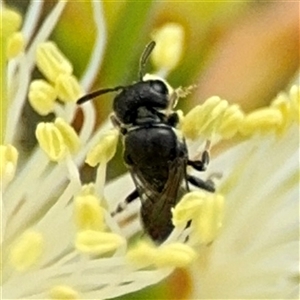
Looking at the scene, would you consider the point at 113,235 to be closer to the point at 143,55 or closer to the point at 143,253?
the point at 143,253

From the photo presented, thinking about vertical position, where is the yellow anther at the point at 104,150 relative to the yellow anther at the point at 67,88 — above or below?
below

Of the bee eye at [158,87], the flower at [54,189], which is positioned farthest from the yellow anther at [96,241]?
the bee eye at [158,87]

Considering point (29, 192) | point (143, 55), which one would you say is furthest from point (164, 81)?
point (29, 192)

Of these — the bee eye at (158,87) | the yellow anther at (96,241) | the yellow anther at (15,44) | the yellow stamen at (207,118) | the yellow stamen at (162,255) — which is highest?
the yellow anther at (15,44)

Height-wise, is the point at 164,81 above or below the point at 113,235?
above

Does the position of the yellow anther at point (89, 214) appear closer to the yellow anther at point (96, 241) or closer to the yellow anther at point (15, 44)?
the yellow anther at point (96, 241)

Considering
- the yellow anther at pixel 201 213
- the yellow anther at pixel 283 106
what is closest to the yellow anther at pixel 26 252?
the yellow anther at pixel 201 213
